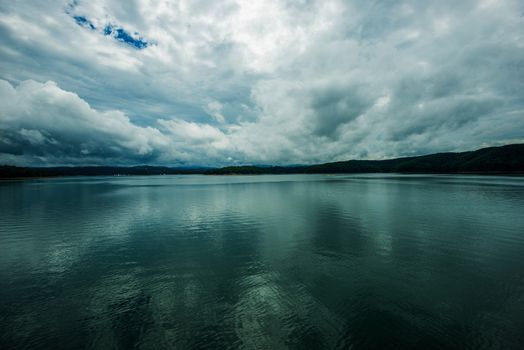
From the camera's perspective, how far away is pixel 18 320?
40.2ft

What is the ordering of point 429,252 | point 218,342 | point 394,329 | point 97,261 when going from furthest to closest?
point 429,252, point 97,261, point 394,329, point 218,342

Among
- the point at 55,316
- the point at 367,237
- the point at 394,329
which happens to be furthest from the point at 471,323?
the point at 55,316

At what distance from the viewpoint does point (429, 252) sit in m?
22.1

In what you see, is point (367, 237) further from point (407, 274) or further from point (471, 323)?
point (471, 323)

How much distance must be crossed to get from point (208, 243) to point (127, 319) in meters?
13.6

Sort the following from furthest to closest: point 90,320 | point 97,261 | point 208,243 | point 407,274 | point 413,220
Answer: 1. point 413,220
2. point 208,243
3. point 97,261
4. point 407,274
5. point 90,320

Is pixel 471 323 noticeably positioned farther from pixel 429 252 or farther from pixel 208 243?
pixel 208 243

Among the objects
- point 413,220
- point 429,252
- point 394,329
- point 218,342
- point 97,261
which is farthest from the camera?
point 413,220

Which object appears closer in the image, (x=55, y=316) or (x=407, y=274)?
(x=55, y=316)

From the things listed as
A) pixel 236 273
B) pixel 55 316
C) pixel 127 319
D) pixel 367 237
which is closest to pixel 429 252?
pixel 367 237

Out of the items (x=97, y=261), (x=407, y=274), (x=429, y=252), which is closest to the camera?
(x=407, y=274)

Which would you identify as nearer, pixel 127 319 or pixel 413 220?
pixel 127 319

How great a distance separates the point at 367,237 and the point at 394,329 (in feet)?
54.7

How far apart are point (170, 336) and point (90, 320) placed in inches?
182
